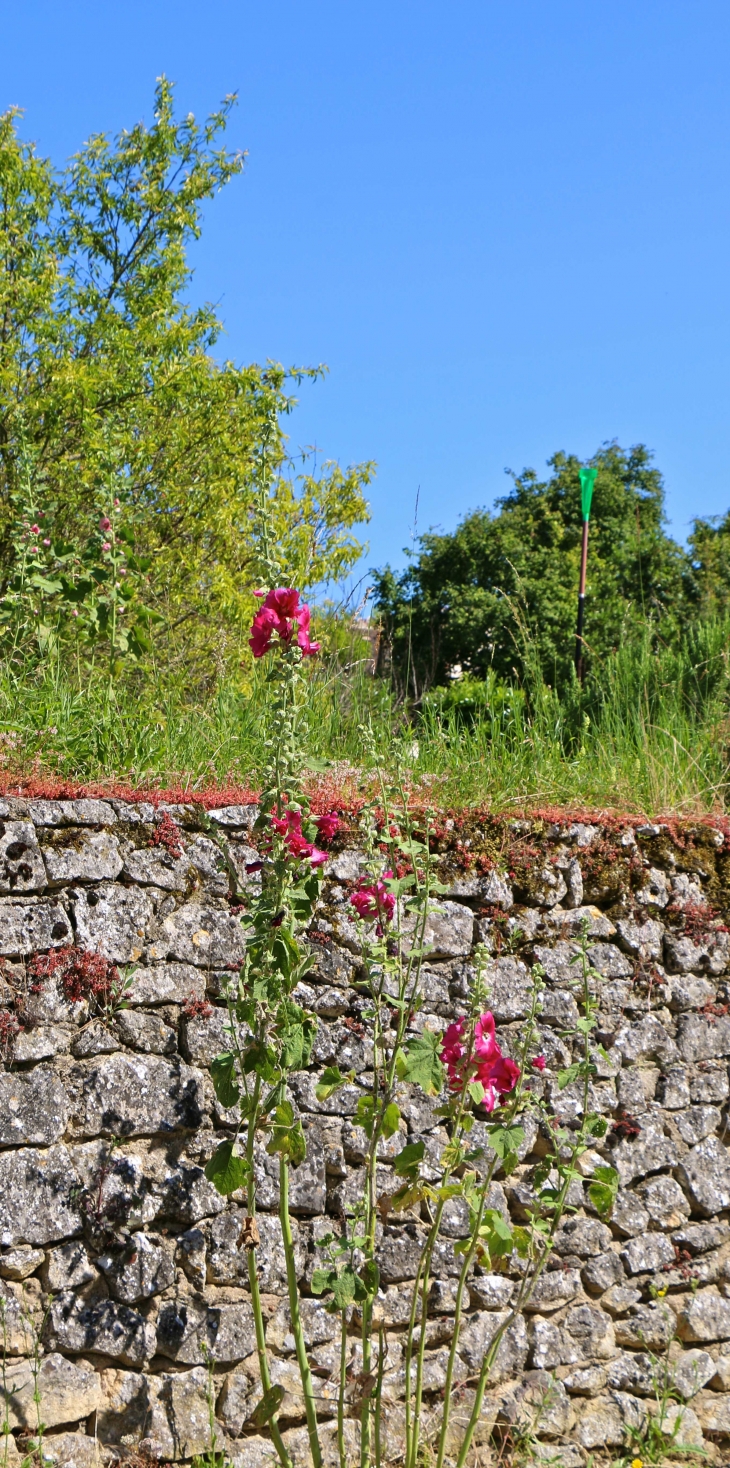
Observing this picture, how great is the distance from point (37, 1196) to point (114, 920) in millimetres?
796

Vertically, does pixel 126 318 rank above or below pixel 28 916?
above

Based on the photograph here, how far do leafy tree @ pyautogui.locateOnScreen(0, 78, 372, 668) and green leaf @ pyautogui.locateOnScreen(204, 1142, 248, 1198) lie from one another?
12.2 feet

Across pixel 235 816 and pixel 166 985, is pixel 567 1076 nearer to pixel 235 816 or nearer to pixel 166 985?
pixel 166 985

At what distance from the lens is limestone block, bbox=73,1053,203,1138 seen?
3.26 metres

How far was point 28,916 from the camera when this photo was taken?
3.31m

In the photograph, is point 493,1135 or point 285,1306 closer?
point 493,1135

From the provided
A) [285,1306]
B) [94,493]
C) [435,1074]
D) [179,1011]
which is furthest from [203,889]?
[94,493]

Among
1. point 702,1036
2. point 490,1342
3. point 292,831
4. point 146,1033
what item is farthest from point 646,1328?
point 292,831

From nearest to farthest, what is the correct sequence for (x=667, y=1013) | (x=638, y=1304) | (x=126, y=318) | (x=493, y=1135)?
(x=493, y=1135) < (x=638, y=1304) < (x=667, y=1013) < (x=126, y=318)

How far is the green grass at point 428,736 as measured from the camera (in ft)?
12.9

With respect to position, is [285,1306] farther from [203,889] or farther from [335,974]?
[203,889]

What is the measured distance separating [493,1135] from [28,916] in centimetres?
147

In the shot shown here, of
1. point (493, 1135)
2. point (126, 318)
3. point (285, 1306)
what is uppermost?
point (126, 318)

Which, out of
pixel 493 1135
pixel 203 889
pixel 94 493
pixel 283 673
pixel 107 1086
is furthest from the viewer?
pixel 94 493
